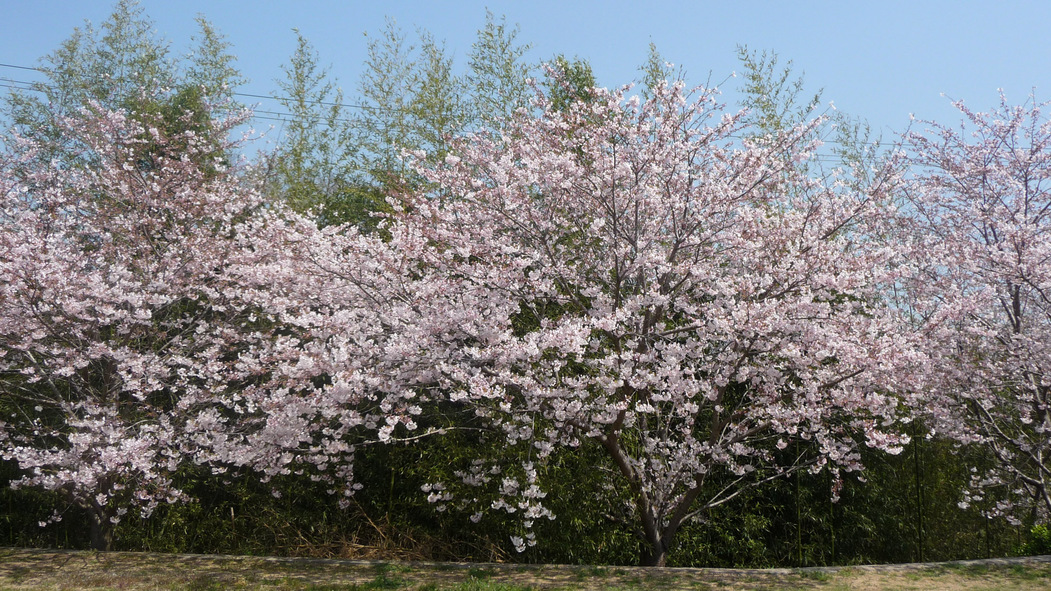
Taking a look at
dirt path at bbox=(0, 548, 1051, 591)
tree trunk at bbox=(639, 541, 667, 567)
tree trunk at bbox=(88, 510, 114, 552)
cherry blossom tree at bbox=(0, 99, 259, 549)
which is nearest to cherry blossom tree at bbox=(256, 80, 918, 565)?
tree trunk at bbox=(639, 541, 667, 567)

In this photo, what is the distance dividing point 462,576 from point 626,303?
7.61 feet

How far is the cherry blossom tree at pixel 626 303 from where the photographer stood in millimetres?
4969

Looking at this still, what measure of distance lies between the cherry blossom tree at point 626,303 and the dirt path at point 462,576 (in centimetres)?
47

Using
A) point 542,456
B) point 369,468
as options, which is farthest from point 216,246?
point 542,456

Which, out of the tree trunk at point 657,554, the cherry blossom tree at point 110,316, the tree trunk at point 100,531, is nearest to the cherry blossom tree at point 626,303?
the tree trunk at point 657,554

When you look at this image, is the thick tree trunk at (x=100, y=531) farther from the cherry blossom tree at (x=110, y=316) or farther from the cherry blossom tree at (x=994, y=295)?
the cherry blossom tree at (x=994, y=295)

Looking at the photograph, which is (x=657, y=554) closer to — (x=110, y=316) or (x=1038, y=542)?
(x=1038, y=542)

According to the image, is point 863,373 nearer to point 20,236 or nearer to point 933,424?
point 933,424

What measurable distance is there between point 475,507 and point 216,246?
357cm

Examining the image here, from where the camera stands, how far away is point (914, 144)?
7.56 meters

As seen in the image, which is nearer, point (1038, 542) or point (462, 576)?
point (462, 576)

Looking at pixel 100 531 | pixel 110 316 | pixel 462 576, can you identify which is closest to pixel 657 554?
pixel 462 576

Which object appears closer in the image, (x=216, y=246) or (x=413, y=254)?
(x=413, y=254)

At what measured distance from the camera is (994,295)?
6059 mm
